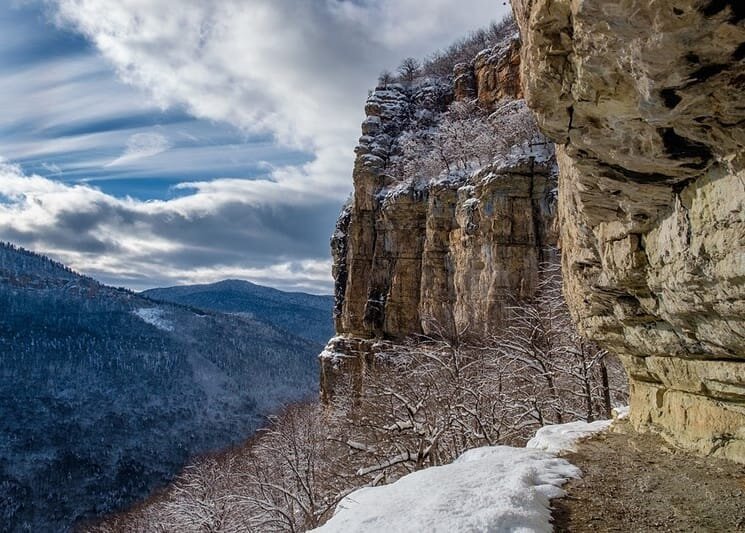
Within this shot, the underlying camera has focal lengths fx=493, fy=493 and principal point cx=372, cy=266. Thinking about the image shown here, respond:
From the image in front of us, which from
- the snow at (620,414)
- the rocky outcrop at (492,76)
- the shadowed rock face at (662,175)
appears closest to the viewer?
the shadowed rock face at (662,175)

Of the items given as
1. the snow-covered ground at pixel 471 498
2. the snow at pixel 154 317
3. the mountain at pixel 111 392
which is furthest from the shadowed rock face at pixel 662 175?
the snow at pixel 154 317

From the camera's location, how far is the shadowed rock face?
10.6 ft

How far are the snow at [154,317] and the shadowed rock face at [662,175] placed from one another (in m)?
192

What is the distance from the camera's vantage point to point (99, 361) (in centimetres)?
14300

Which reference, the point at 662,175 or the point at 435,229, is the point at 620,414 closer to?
the point at 662,175

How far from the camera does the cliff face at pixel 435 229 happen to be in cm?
2620

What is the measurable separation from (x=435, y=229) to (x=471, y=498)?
88.7ft

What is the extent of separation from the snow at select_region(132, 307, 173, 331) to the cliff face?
160726 mm

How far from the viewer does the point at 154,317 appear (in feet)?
623

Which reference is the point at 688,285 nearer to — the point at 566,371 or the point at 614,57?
the point at 614,57

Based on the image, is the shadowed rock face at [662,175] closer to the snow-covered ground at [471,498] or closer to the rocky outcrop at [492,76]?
the snow-covered ground at [471,498]

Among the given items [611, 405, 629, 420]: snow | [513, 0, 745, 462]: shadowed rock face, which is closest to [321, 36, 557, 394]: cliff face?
[611, 405, 629, 420]: snow

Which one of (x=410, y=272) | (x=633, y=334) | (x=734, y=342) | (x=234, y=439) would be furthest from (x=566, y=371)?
(x=234, y=439)

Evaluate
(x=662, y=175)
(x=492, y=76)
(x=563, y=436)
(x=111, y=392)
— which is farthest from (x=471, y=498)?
(x=111, y=392)
